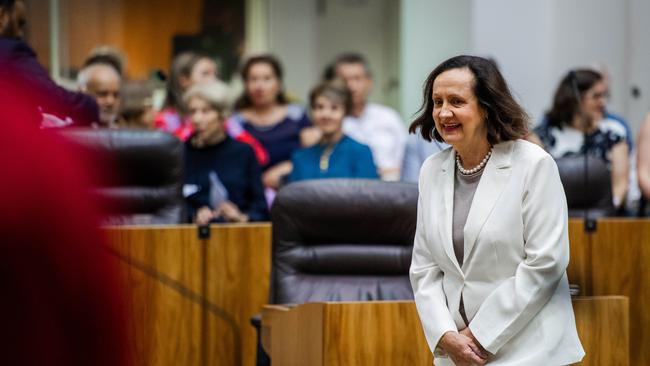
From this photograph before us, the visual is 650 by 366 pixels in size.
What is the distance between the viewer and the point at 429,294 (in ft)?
8.80

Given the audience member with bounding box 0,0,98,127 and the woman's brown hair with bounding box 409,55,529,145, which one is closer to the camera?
the woman's brown hair with bounding box 409,55,529,145

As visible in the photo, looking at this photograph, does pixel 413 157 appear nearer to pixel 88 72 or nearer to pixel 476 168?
pixel 88 72

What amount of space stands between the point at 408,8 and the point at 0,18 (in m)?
5.01

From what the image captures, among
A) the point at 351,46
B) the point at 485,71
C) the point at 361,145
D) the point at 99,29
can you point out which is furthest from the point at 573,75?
the point at 99,29

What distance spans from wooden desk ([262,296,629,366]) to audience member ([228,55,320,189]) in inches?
111

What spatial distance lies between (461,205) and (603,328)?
25.1 inches

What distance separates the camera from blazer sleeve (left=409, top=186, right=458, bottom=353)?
8.69 ft

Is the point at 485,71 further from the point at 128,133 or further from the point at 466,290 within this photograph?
the point at 128,133

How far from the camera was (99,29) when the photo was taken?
9.12 m

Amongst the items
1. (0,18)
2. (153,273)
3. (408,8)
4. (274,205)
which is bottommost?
(153,273)

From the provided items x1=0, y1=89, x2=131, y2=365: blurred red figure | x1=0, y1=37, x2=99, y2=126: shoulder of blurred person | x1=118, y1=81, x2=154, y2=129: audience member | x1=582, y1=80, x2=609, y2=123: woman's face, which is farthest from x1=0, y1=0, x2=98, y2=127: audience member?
x1=582, y1=80, x2=609, y2=123: woman's face

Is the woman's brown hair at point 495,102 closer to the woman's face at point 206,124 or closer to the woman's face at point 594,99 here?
the woman's face at point 206,124

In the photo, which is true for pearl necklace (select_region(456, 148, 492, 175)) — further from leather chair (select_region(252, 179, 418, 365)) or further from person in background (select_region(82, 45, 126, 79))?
person in background (select_region(82, 45, 126, 79))

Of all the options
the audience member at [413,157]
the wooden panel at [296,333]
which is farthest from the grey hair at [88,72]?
the wooden panel at [296,333]
